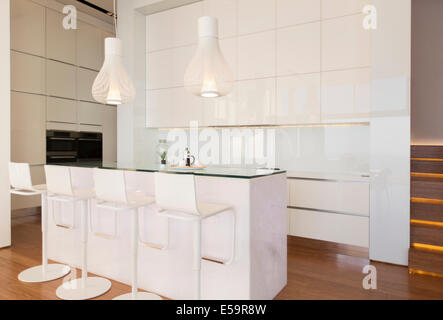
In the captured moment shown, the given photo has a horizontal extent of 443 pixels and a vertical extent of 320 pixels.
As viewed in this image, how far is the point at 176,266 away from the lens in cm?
230

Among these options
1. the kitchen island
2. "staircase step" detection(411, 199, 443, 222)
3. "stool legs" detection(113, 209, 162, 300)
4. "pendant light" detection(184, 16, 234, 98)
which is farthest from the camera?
"staircase step" detection(411, 199, 443, 222)

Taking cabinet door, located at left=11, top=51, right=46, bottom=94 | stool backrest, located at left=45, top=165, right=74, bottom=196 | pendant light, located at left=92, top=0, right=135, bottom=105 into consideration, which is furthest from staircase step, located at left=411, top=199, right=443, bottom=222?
cabinet door, located at left=11, top=51, right=46, bottom=94

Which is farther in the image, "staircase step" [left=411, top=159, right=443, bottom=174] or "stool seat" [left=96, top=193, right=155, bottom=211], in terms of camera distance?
"staircase step" [left=411, top=159, right=443, bottom=174]

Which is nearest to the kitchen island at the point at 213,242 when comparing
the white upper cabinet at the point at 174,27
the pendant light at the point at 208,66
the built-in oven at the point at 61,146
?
the pendant light at the point at 208,66

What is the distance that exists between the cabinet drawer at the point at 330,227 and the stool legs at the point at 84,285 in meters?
2.08

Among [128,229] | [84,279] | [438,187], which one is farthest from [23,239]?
[438,187]

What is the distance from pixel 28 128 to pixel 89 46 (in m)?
1.80

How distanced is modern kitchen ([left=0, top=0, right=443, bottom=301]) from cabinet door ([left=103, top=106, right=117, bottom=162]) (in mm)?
51

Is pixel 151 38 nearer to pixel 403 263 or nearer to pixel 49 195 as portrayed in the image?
pixel 49 195

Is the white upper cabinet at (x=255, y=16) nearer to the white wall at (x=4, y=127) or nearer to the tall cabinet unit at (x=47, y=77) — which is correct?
the white wall at (x=4, y=127)

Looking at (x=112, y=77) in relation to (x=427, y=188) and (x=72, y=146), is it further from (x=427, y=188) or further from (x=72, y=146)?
(x=427, y=188)

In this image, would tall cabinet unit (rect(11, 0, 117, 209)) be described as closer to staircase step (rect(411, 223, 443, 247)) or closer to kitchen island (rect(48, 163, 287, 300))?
kitchen island (rect(48, 163, 287, 300))

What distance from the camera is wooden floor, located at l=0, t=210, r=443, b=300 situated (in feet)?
7.72

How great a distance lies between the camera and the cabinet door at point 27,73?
4258 mm
